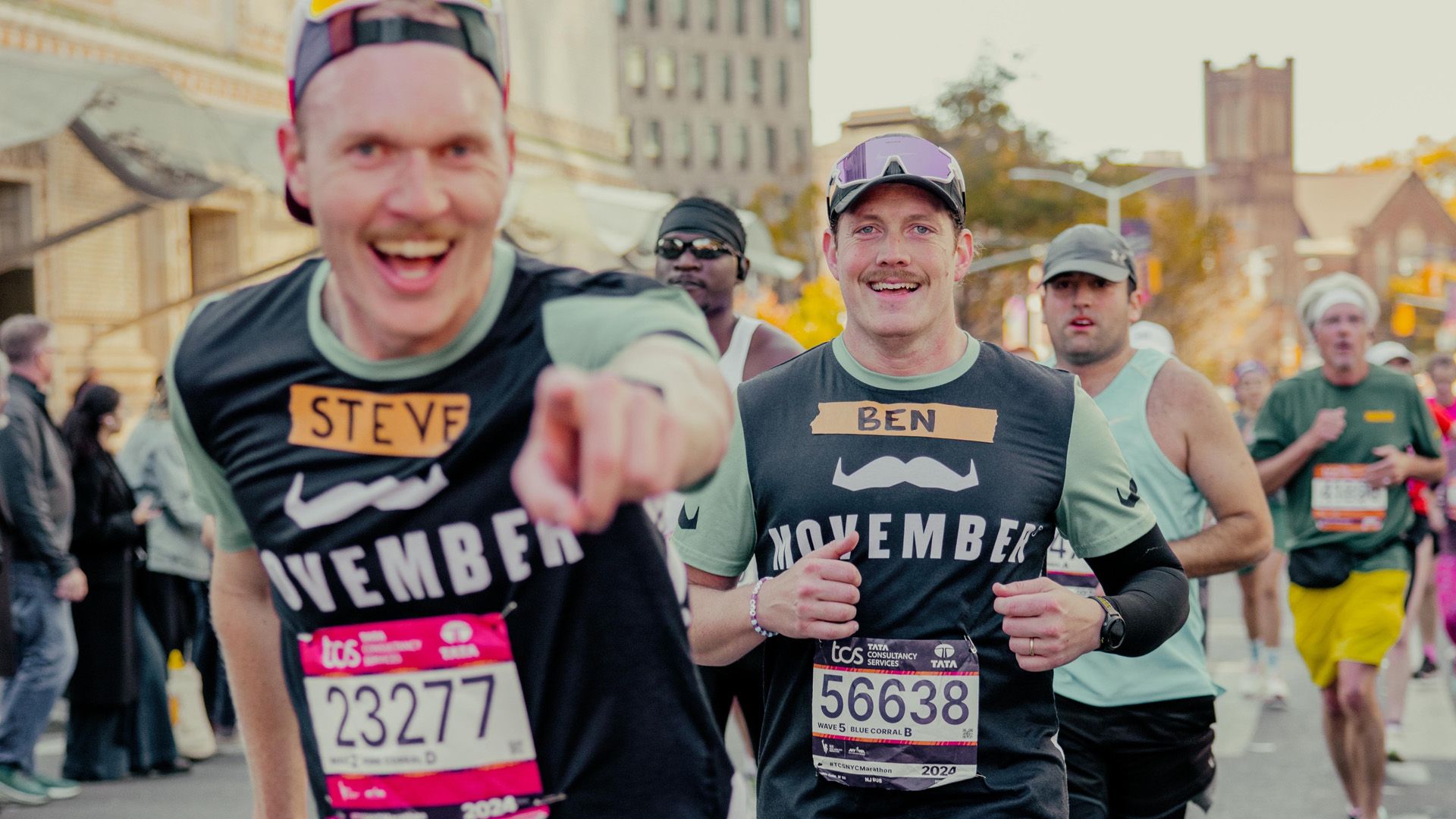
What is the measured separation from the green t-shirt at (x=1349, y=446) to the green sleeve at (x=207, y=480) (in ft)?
19.8

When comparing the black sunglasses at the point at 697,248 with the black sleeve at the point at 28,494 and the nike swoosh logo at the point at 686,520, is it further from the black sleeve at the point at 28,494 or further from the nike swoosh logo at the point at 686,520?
the black sleeve at the point at 28,494

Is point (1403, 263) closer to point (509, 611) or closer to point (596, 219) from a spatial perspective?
point (596, 219)

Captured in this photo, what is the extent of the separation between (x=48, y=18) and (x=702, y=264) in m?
13.3

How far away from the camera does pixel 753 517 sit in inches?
135

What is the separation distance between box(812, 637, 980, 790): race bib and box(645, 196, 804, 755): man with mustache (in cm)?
198

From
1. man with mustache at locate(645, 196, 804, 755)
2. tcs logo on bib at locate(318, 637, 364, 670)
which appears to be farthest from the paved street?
tcs logo on bib at locate(318, 637, 364, 670)

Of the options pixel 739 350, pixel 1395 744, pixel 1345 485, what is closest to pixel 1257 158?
pixel 1395 744

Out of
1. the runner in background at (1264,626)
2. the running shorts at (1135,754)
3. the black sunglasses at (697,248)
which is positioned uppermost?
the black sunglasses at (697,248)

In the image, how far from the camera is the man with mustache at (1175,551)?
14.9ft

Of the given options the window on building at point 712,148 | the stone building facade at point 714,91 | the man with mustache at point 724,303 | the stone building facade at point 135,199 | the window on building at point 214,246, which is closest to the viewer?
the man with mustache at point 724,303

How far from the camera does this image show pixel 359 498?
211 centimetres

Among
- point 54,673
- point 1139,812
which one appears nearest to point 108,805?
point 54,673

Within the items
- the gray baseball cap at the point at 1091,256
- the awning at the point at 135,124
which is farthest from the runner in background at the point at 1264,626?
the awning at the point at 135,124

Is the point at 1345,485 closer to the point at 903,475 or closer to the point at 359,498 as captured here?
the point at 903,475
